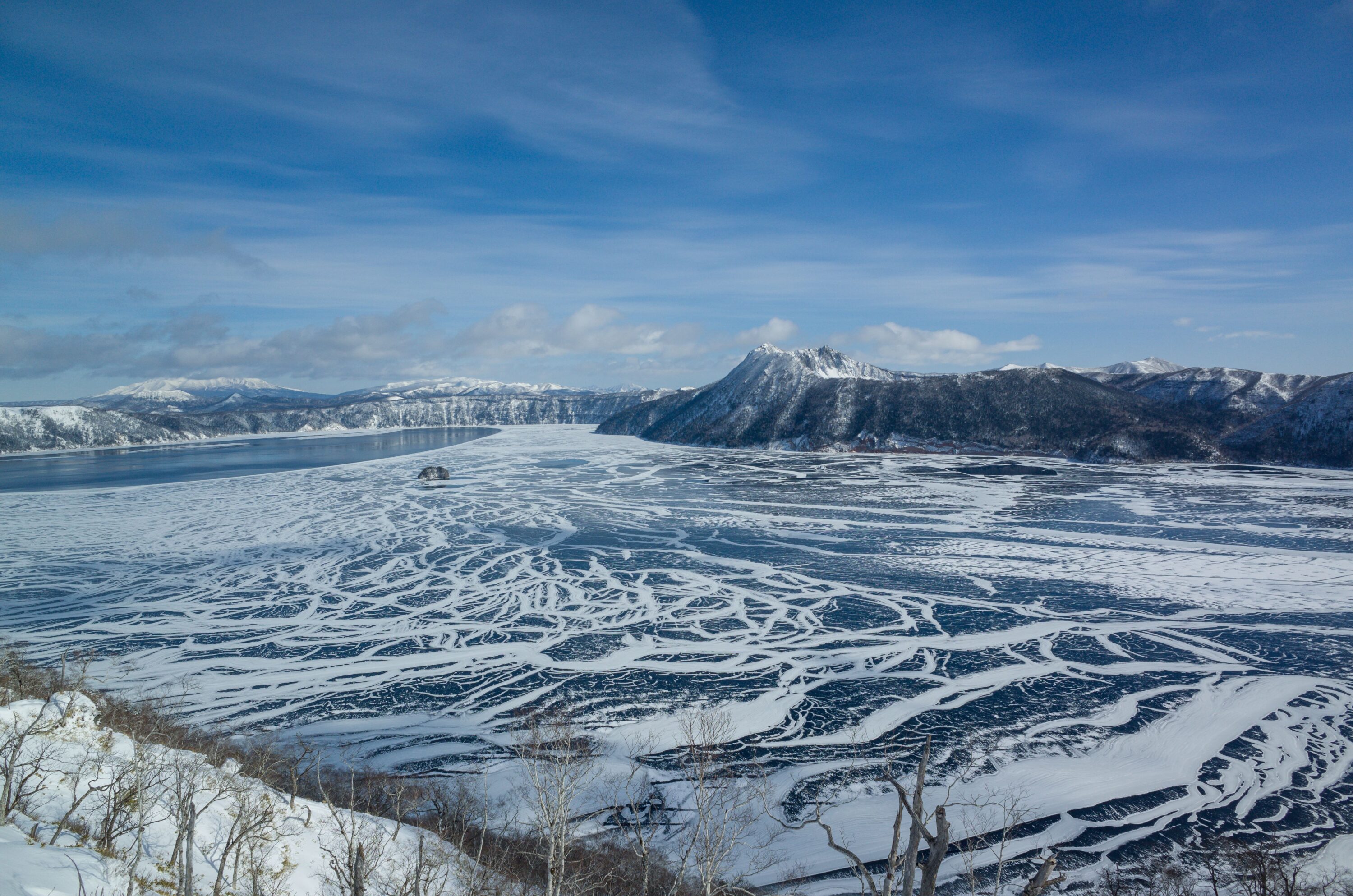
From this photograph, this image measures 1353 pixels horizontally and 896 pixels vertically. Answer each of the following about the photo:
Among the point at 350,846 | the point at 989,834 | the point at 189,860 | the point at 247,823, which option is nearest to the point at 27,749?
the point at 247,823

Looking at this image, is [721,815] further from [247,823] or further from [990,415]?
[990,415]

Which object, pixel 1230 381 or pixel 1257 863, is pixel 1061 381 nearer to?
pixel 1230 381

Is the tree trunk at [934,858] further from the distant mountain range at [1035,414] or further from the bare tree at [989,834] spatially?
the distant mountain range at [1035,414]

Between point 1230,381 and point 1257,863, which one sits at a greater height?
point 1230,381

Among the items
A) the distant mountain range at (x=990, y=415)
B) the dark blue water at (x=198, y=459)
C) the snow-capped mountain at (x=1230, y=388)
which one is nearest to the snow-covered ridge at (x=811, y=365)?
the distant mountain range at (x=990, y=415)

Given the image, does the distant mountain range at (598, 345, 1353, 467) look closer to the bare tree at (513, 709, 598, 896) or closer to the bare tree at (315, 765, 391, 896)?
the bare tree at (513, 709, 598, 896)

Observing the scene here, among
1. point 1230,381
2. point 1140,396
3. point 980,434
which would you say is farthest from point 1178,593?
point 1230,381

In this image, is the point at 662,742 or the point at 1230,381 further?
the point at 1230,381
